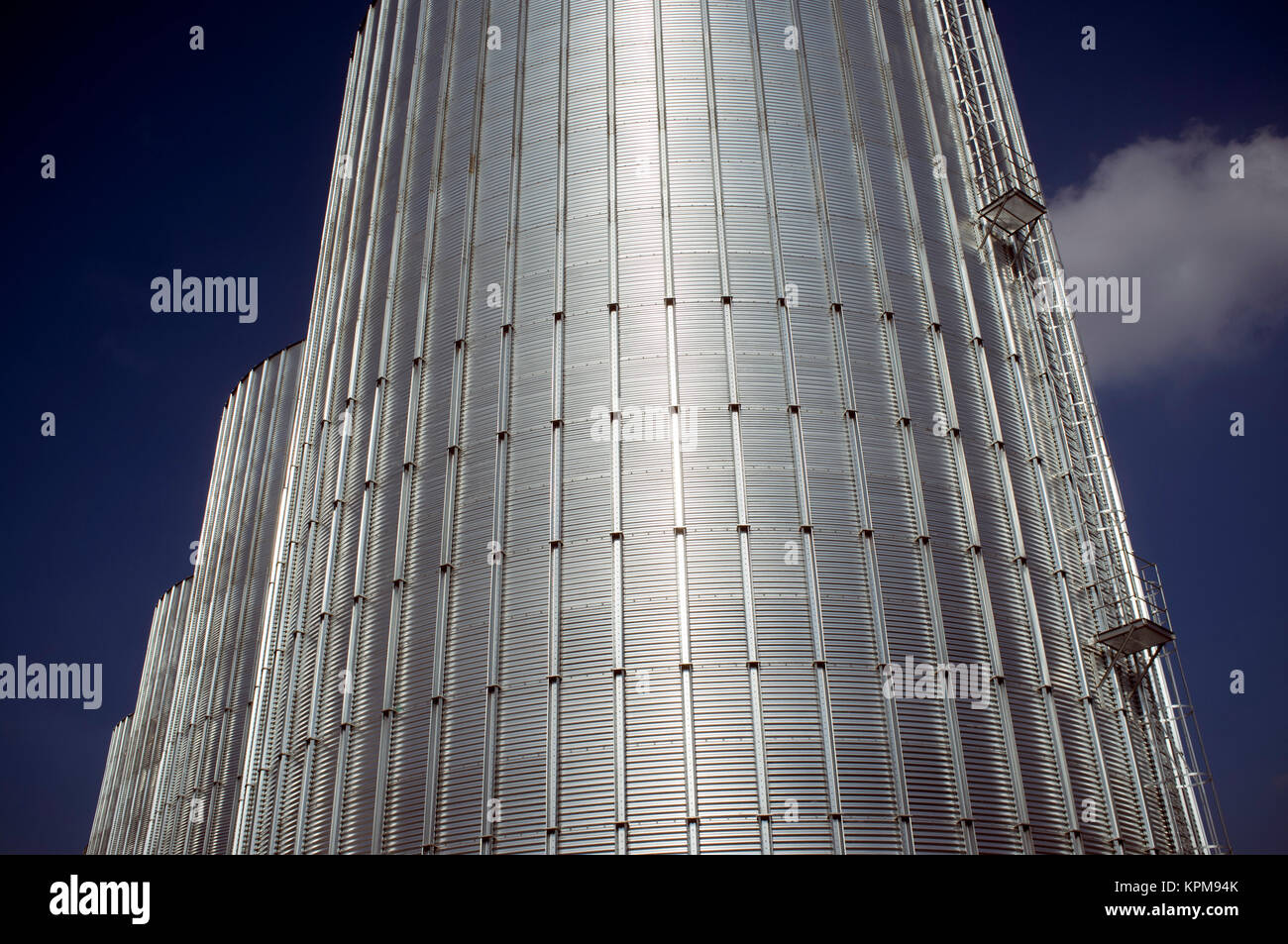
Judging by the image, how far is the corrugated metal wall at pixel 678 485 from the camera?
21.1 metres

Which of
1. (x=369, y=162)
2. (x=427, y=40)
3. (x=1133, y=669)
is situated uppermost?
(x=427, y=40)

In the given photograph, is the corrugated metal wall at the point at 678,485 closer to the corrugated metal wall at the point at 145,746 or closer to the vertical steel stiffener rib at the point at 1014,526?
the vertical steel stiffener rib at the point at 1014,526

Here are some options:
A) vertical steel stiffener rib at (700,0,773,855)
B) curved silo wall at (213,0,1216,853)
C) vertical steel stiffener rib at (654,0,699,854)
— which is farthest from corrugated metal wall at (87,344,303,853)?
vertical steel stiffener rib at (700,0,773,855)

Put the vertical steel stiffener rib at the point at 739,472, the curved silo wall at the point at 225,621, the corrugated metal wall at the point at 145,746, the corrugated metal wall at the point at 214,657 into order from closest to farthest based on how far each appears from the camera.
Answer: the vertical steel stiffener rib at the point at 739,472
the curved silo wall at the point at 225,621
the corrugated metal wall at the point at 214,657
the corrugated metal wall at the point at 145,746

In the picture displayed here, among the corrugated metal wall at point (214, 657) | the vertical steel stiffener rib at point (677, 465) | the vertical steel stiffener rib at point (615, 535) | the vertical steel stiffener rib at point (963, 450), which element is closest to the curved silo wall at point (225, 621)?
the corrugated metal wall at point (214, 657)

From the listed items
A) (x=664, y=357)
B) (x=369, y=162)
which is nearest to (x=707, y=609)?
(x=664, y=357)

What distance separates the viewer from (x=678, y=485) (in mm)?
23172

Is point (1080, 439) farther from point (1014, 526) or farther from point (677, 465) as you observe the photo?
point (677, 465)

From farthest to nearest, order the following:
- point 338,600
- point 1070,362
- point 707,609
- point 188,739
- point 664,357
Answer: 1. point 188,739
2. point 1070,362
3. point 338,600
4. point 664,357
5. point 707,609

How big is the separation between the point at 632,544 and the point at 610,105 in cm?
1200

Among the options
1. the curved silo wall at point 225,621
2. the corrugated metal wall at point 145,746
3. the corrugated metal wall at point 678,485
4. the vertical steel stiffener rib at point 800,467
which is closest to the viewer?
the vertical steel stiffener rib at point 800,467

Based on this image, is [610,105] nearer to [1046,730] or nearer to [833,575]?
[833,575]

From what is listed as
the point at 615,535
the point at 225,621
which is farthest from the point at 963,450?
the point at 225,621

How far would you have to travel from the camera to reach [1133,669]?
1006 inches
